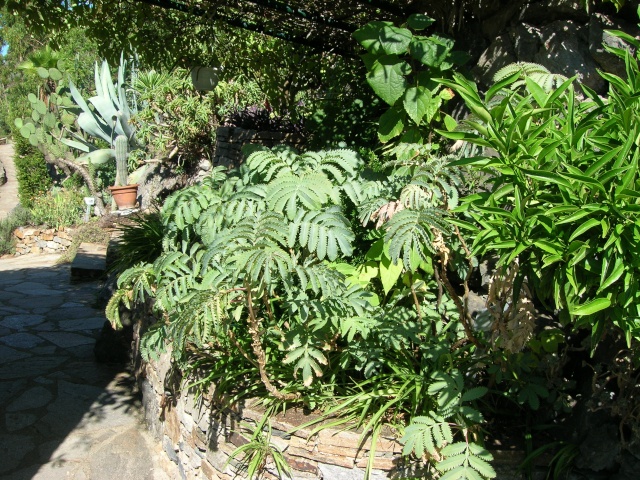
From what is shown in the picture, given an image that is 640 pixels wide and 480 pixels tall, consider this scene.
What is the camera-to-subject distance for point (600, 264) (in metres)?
1.96

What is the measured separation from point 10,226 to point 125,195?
7.18 ft

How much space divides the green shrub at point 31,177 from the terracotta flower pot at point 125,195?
3.04 metres

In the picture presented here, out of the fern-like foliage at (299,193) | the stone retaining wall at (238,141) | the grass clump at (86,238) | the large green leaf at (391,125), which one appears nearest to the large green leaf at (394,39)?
the large green leaf at (391,125)

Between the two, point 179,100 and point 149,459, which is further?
point 179,100

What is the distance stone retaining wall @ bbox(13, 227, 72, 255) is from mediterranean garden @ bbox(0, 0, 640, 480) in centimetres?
653

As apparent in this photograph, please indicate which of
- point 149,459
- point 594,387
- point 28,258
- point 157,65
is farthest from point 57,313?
point 594,387

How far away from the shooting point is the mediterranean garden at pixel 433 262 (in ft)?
6.79

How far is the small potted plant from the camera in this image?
11234 millimetres

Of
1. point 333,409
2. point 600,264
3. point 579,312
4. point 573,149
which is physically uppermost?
point 573,149

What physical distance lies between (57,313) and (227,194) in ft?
14.0

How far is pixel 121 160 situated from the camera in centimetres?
1160

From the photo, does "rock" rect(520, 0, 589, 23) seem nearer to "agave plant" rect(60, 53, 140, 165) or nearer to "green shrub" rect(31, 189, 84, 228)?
"agave plant" rect(60, 53, 140, 165)

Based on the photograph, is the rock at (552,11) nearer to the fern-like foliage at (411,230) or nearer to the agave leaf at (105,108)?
the fern-like foliage at (411,230)

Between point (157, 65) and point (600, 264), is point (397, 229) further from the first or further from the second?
point (157, 65)
